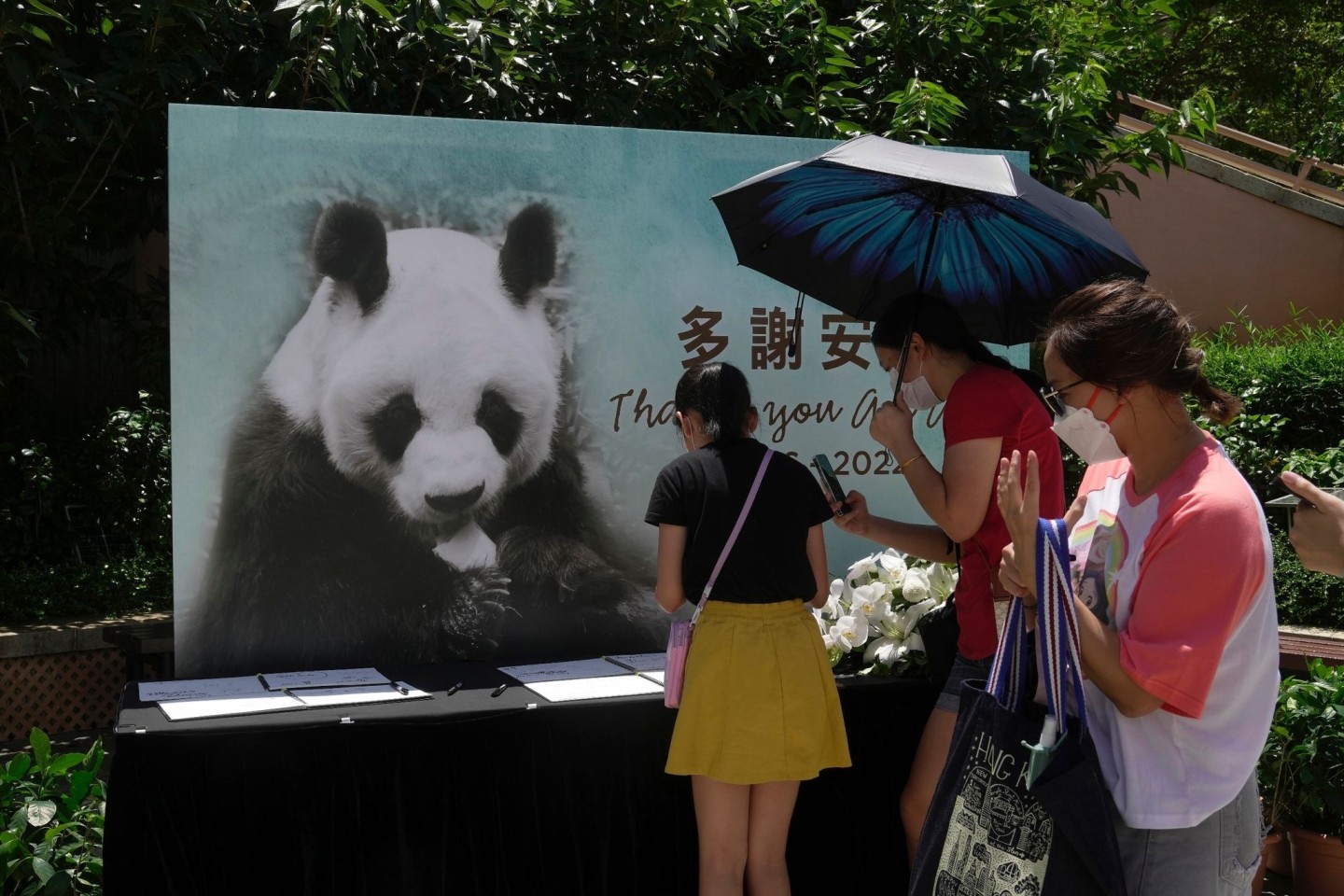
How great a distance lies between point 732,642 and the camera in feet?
9.96

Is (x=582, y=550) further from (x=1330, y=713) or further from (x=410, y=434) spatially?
(x=1330, y=713)

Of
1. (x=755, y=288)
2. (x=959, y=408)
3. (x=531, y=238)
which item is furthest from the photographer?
(x=755, y=288)

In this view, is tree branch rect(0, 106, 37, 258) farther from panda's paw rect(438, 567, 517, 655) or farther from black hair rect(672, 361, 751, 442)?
black hair rect(672, 361, 751, 442)

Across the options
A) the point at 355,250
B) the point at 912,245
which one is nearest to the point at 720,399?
the point at 912,245

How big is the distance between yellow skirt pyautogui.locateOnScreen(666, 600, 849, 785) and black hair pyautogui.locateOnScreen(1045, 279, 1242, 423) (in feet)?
4.14

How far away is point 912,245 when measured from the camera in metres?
3.56

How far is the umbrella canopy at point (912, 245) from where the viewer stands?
10.7 feet

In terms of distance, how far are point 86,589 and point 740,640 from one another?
16.1ft

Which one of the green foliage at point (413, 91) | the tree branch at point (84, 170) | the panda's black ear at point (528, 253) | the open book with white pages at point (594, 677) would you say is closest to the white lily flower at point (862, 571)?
the open book with white pages at point (594, 677)

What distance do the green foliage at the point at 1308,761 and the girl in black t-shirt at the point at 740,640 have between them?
67.6 inches

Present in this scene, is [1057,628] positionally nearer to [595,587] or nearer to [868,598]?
[868,598]

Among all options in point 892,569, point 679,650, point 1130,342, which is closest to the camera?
point 1130,342

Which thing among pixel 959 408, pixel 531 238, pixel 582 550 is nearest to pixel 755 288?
pixel 531 238

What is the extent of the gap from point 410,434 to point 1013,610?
8.12 feet
